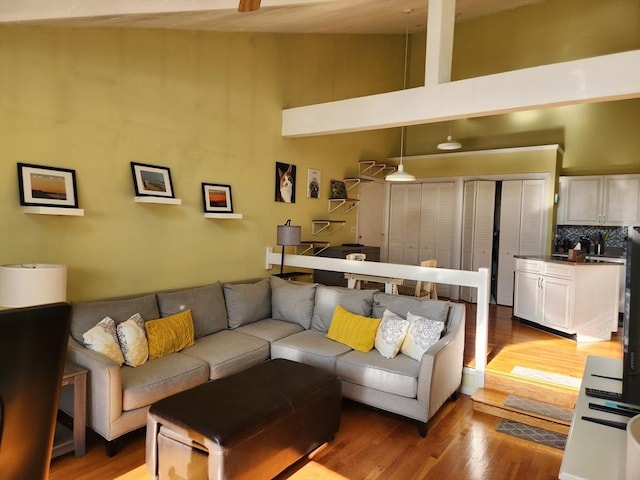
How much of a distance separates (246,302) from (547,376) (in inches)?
109

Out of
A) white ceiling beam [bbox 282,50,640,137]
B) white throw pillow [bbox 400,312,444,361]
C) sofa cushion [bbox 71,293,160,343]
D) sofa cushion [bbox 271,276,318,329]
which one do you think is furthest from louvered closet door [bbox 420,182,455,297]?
sofa cushion [bbox 71,293,160,343]

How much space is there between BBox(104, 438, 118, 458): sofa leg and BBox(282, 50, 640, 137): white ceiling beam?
3.39 meters

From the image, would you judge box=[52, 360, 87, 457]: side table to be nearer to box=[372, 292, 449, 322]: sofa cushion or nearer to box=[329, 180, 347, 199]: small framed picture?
box=[372, 292, 449, 322]: sofa cushion

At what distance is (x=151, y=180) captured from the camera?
11.8 ft

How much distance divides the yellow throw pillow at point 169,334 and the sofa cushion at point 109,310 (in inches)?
→ 5.3

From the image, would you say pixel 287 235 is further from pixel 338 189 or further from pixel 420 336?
pixel 420 336

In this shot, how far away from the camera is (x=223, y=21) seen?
377 cm

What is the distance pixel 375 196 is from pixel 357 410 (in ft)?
14.6

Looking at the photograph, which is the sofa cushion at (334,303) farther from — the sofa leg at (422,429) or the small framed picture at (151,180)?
the small framed picture at (151,180)

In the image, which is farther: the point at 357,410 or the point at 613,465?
the point at 357,410

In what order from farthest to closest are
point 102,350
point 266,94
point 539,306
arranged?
point 539,306 → point 266,94 → point 102,350

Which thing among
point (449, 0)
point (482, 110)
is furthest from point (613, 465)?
point (449, 0)

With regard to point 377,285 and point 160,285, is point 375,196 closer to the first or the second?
point 377,285

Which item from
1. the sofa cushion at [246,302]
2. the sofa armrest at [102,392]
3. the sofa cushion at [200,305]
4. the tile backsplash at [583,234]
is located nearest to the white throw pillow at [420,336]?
the sofa cushion at [246,302]
